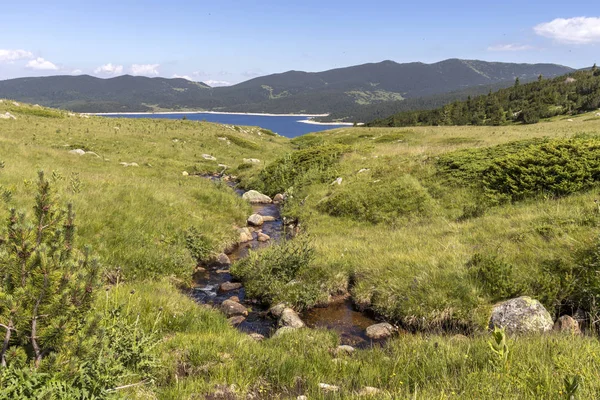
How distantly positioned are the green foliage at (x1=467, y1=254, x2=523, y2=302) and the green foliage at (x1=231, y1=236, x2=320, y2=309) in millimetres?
4128

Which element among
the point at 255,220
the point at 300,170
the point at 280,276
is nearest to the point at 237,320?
the point at 280,276

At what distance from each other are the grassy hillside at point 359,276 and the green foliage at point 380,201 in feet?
0.31

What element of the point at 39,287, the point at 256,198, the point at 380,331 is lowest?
Answer: the point at 380,331

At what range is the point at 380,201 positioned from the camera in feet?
54.1

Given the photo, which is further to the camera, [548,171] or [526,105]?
[526,105]

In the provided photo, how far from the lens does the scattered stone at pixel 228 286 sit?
1070 cm

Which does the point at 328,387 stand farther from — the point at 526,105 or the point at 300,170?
the point at 526,105

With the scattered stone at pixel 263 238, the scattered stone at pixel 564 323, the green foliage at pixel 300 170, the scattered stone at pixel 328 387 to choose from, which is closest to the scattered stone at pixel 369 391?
the scattered stone at pixel 328 387

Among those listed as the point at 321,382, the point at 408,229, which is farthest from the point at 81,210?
the point at 408,229

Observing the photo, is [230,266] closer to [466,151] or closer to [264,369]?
[264,369]

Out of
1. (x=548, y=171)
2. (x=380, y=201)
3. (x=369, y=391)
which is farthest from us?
(x=380, y=201)

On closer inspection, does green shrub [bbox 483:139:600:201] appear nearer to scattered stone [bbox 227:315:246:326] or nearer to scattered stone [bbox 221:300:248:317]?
scattered stone [bbox 221:300:248:317]

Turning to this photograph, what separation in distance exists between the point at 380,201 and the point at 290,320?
969cm

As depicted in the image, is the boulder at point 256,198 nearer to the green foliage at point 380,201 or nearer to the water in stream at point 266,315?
the green foliage at point 380,201
